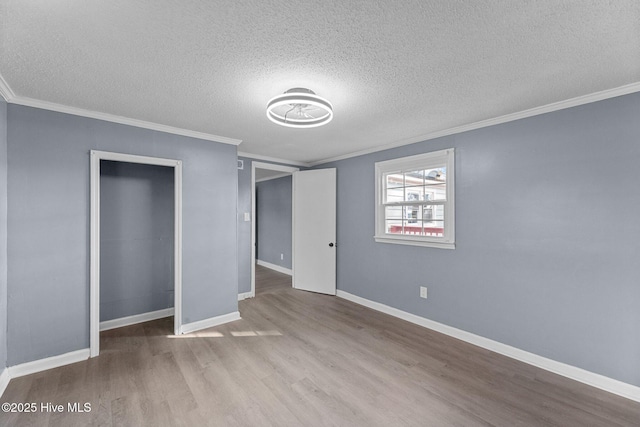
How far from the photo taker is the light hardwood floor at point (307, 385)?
1.93 m

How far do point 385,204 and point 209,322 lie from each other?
2874mm

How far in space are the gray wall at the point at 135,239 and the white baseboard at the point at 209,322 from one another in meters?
0.80

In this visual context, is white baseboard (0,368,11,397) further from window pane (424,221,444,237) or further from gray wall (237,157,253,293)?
window pane (424,221,444,237)

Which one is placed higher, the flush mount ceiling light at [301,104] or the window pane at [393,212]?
the flush mount ceiling light at [301,104]

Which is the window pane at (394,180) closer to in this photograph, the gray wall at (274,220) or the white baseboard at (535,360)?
the white baseboard at (535,360)

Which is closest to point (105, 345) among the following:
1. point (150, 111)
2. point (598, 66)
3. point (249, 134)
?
point (150, 111)

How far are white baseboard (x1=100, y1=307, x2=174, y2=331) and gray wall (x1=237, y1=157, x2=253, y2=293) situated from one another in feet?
3.67

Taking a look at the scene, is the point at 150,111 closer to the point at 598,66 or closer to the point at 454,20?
the point at 454,20

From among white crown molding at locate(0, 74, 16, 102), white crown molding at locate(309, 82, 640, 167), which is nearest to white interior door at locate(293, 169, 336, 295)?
white crown molding at locate(309, 82, 640, 167)

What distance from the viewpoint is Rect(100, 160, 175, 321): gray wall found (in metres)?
3.43

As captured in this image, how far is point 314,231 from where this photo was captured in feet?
16.2

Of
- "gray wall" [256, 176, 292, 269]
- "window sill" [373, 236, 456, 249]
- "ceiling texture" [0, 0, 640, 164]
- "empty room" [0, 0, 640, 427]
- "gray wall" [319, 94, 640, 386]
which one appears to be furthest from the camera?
"gray wall" [256, 176, 292, 269]

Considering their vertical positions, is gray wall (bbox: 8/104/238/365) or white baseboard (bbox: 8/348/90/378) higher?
gray wall (bbox: 8/104/238/365)

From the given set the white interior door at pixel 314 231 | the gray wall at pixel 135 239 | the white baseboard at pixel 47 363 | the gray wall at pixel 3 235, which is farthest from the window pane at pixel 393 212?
the gray wall at pixel 3 235
